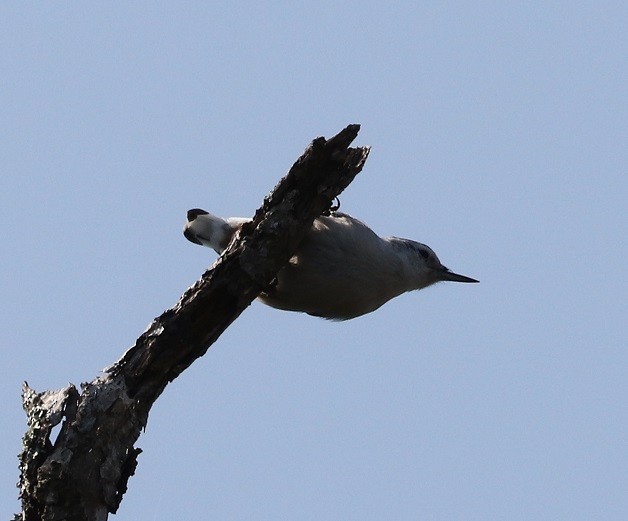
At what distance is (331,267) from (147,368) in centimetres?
162

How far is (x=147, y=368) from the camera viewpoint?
5785mm

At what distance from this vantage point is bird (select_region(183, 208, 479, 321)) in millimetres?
6820

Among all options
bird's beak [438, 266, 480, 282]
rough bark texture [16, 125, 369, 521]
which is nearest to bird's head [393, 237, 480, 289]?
bird's beak [438, 266, 480, 282]

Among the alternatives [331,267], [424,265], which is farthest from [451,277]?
[331,267]

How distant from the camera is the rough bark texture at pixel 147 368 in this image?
5.45 m

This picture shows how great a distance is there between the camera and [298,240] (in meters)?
6.23

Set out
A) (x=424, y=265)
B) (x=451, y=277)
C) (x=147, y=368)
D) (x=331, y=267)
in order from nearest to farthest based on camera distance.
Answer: (x=147, y=368) < (x=331, y=267) < (x=424, y=265) < (x=451, y=277)

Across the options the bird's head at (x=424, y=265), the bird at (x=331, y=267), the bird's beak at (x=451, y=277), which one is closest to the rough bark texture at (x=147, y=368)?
the bird at (x=331, y=267)

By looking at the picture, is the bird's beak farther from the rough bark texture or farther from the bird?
the rough bark texture

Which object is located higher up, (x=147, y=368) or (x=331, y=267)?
(x=331, y=267)

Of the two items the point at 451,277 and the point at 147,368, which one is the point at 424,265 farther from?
the point at 147,368

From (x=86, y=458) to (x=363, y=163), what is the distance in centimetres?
248

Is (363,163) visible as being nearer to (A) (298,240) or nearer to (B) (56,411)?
(A) (298,240)

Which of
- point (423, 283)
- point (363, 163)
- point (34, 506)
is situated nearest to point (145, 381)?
point (34, 506)
